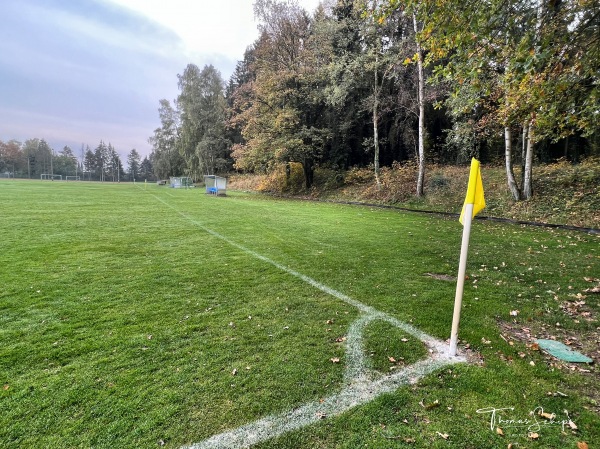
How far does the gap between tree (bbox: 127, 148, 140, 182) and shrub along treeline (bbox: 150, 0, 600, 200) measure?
3622 inches

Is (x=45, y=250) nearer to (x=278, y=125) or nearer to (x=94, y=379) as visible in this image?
(x=94, y=379)

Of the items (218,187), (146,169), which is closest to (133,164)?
(146,169)

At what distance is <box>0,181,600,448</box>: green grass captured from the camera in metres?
2.07

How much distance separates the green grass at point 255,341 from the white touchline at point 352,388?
7 cm

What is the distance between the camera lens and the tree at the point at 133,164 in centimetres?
10100

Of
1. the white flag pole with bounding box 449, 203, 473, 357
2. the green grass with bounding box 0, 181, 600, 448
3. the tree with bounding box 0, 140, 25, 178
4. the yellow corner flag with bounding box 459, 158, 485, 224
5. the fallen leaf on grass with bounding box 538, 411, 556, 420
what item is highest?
the tree with bounding box 0, 140, 25, 178

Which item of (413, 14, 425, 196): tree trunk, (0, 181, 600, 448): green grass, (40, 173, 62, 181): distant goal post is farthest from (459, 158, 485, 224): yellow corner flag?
(40, 173, 62, 181): distant goal post

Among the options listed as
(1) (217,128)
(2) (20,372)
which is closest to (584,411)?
(2) (20,372)

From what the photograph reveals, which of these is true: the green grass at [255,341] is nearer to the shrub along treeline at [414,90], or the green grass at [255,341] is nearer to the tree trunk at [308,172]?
the shrub along treeline at [414,90]

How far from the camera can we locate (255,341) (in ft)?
10.3

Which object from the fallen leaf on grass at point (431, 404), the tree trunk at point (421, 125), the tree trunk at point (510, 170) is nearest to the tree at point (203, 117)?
the tree trunk at point (421, 125)

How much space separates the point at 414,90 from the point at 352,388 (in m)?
19.3

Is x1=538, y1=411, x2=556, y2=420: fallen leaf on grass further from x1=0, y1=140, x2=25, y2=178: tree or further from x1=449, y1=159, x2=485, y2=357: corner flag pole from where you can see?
x1=0, y1=140, x2=25, y2=178: tree

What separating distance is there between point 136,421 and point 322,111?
959 inches
